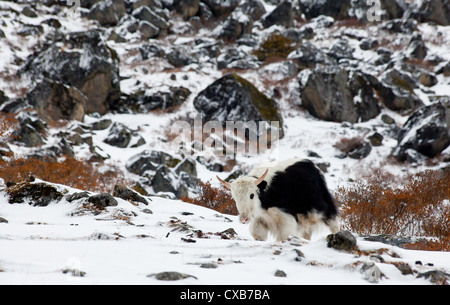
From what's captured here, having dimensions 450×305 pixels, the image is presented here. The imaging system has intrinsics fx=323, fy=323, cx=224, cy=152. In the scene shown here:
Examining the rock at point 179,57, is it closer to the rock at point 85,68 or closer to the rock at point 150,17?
the rock at point 85,68

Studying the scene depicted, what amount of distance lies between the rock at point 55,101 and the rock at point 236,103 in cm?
765

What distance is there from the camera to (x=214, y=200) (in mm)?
10398

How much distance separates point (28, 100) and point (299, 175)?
18034mm

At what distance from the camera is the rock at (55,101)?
17.8m

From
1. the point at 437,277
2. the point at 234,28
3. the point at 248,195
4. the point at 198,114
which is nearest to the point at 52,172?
the point at 248,195

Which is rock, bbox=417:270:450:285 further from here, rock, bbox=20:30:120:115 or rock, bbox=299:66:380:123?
rock, bbox=20:30:120:115

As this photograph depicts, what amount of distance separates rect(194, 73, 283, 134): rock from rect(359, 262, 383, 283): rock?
16893 mm

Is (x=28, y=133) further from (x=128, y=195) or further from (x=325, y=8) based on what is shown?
(x=325, y=8)

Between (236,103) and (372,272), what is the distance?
17761mm

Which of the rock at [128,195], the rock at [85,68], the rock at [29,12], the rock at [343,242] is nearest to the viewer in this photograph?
the rock at [343,242]

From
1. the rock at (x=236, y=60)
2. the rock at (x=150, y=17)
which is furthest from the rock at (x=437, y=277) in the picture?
the rock at (x=150, y=17)

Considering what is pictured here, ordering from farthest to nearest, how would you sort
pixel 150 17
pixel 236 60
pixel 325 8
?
1. pixel 325 8
2. pixel 150 17
3. pixel 236 60

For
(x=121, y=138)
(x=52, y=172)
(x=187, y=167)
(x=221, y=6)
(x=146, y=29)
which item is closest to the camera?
(x=52, y=172)
